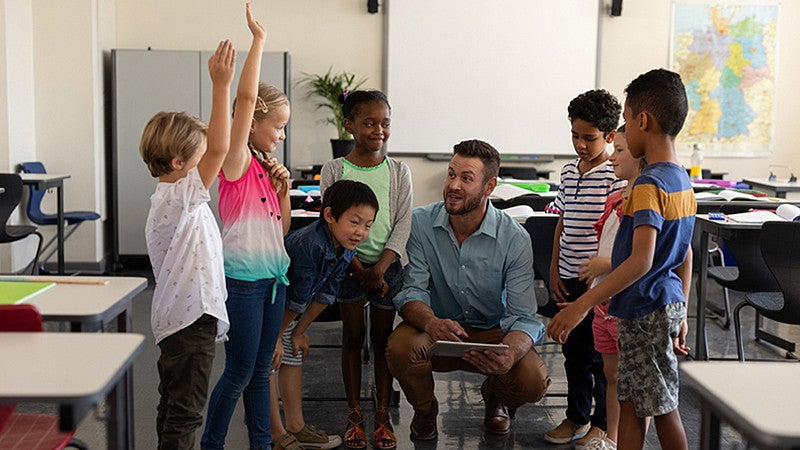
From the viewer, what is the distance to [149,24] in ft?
23.6

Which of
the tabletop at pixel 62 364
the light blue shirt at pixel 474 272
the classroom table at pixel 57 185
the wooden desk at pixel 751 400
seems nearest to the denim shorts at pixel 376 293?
the light blue shirt at pixel 474 272

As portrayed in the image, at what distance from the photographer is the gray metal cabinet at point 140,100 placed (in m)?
6.73

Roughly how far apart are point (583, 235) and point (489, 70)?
4.63m

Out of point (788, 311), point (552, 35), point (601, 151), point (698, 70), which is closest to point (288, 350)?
point (601, 151)

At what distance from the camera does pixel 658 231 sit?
7.38 feet

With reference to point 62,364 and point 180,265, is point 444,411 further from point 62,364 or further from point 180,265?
point 62,364

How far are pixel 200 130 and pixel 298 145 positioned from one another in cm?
517

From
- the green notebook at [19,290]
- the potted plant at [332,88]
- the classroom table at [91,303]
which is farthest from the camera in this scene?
the potted plant at [332,88]

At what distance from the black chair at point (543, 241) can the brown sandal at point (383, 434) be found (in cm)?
98

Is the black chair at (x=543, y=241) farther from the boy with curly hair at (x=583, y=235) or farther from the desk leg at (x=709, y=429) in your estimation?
the desk leg at (x=709, y=429)

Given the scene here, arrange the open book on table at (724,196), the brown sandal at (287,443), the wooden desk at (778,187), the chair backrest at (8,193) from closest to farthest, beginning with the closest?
the brown sandal at (287,443)
the open book on table at (724,196)
the chair backrest at (8,193)
the wooden desk at (778,187)

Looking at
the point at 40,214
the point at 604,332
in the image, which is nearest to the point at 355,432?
the point at 604,332

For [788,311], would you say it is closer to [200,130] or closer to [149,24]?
[200,130]

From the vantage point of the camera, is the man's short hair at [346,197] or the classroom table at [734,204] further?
the classroom table at [734,204]
